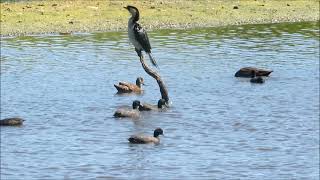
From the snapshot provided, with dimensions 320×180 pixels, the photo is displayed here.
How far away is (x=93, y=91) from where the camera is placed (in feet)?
98.6

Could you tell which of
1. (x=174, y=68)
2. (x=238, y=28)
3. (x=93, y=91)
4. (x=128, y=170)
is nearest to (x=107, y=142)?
(x=128, y=170)

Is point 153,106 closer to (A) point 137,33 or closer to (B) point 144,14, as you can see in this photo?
(A) point 137,33

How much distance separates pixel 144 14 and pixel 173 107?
19450 mm

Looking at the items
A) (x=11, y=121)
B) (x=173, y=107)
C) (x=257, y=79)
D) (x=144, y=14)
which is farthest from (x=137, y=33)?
(x=144, y=14)

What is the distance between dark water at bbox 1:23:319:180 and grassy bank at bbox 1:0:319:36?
1.76 m

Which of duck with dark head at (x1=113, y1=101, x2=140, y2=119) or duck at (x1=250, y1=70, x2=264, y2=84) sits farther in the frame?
duck at (x1=250, y1=70, x2=264, y2=84)

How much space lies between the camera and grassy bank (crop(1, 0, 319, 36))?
1719 inches

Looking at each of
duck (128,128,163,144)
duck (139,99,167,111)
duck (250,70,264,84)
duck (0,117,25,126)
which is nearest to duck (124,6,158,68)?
duck (139,99,167,111)

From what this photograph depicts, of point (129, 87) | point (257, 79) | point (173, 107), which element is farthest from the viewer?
point (257, 79)

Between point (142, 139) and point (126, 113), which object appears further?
point (126, 113)

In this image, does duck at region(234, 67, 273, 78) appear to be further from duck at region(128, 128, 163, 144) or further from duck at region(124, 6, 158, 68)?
duck at region(128, 128, 163, 144)

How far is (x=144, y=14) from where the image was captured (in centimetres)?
4662

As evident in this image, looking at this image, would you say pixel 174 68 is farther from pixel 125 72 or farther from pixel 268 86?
pixel 268 86

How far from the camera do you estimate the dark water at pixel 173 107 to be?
20219 mm
